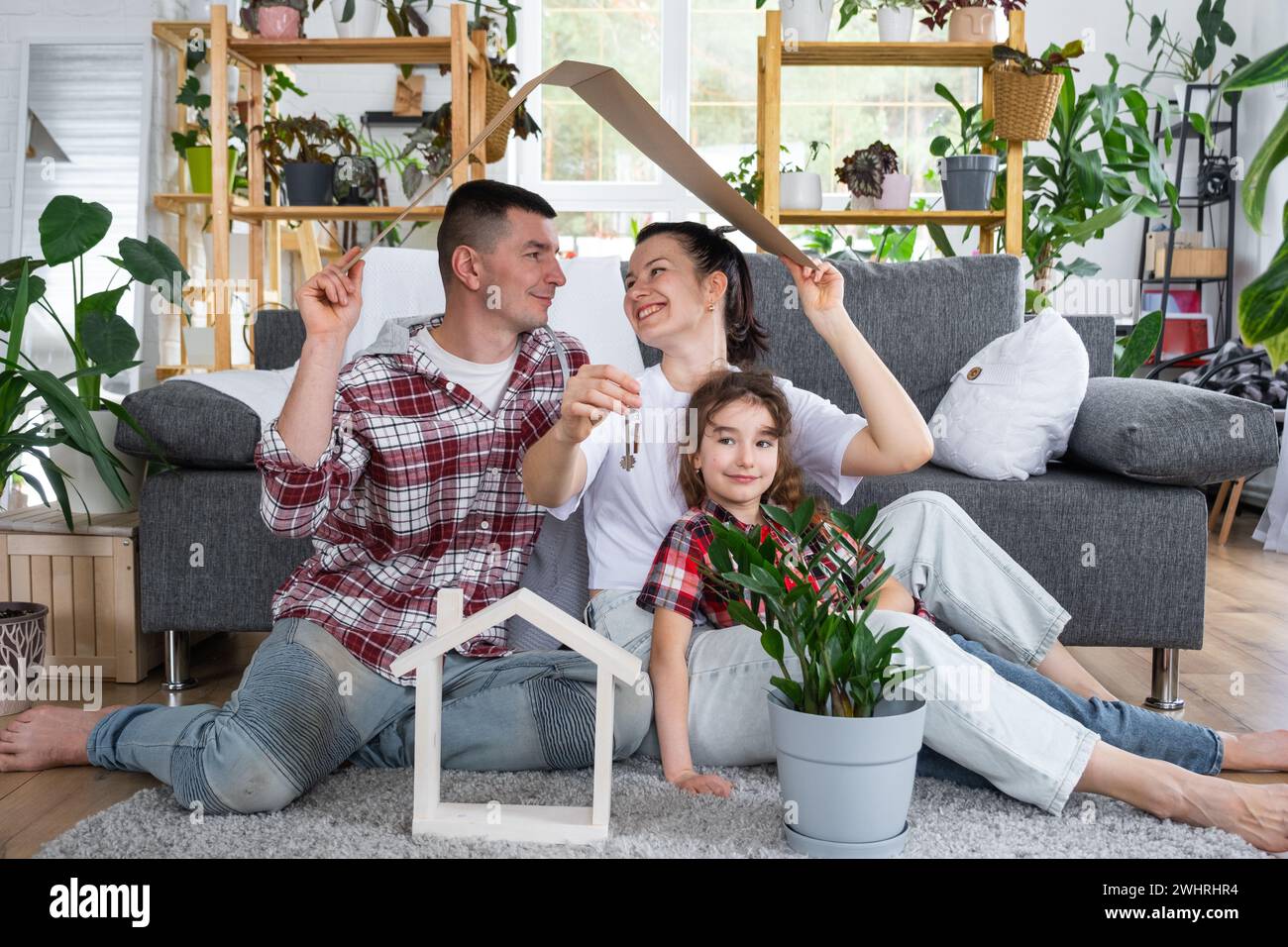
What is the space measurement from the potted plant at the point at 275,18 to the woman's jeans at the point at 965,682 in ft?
7.58

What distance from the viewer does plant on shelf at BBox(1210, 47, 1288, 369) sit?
0.69 metres

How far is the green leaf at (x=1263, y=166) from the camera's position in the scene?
2.21ft

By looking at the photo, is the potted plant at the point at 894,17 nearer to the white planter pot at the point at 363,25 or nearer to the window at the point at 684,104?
the white planter pot at the point at 363,25

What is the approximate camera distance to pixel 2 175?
3803mm

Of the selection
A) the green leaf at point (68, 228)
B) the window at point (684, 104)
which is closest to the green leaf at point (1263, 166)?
the green leaf at point (68, 228)

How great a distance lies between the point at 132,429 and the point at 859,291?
1369 mm

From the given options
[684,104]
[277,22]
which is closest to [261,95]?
[277,22]

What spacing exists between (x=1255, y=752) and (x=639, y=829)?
2.82 feet

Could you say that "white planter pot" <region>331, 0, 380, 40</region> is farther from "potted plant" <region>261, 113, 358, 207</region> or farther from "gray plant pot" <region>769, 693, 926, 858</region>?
"gray plant pot" <region>769, 693, 926, 858</region>

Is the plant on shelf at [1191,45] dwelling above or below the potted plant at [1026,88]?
above

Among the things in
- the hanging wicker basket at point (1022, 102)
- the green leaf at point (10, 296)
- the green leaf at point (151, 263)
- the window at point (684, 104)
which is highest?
the window at point (684, 104)

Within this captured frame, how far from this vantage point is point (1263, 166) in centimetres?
68

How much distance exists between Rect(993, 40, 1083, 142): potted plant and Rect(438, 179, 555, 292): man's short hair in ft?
5.99

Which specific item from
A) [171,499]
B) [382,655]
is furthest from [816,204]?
[382,655]
